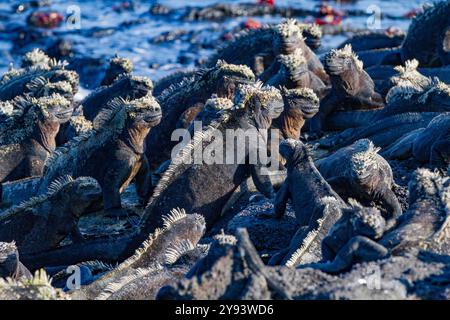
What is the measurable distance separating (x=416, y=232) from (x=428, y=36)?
6247 millimetres

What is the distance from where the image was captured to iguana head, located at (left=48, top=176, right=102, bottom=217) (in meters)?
7.50

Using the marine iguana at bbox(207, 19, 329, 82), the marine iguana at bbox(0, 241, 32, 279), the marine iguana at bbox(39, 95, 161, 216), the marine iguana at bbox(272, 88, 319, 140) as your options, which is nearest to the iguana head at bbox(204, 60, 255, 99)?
the marine iguana at bbox(272, 88, 319, 140)

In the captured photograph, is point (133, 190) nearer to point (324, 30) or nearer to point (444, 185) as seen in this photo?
point (444, 185)

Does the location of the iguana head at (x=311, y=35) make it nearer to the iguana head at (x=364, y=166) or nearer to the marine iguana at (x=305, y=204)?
the marine iguana at (x=305, y=204)

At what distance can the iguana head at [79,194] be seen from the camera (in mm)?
7504

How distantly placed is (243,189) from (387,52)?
14.8ft

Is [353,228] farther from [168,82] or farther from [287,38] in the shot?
[168,82]

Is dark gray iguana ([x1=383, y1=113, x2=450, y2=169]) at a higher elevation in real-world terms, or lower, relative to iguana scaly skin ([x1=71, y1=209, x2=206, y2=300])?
lower

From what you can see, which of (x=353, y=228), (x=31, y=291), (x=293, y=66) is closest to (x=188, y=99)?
(x=293, y=66)

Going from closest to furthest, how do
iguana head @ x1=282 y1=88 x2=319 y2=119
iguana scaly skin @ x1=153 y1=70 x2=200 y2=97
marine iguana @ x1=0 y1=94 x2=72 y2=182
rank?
1. iguana head @ x1=282 y1=88 x2=319 y2=119
2. marine iguana @ x1=0 y1=94 x2=72 y2=182
3. iguana scaly skin @ x1=153 y1=70 x2=200 y2=97

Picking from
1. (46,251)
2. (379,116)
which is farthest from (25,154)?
(379,116)

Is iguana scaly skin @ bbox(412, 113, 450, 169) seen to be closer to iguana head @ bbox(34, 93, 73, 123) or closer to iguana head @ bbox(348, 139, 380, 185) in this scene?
iguana head @ bbox(348, 139, 380, 185)

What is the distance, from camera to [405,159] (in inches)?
335

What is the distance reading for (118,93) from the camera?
10.4 metres
